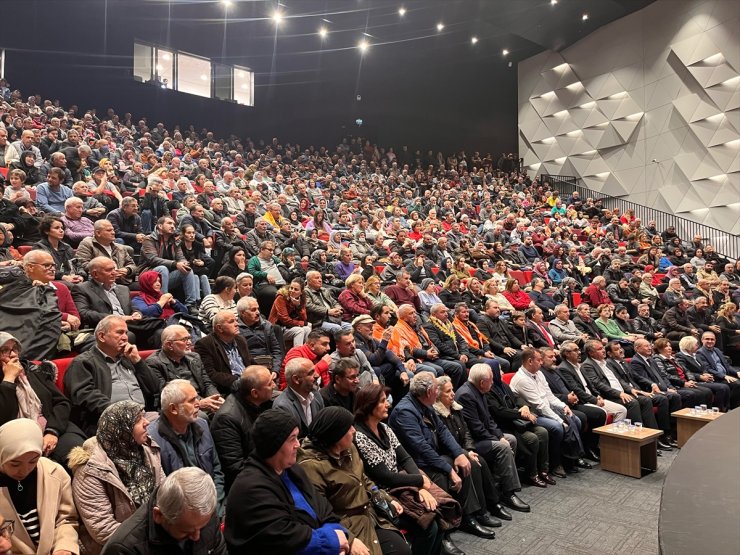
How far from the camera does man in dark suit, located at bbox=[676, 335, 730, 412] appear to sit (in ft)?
18.1

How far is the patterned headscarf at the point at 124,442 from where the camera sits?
196 cm

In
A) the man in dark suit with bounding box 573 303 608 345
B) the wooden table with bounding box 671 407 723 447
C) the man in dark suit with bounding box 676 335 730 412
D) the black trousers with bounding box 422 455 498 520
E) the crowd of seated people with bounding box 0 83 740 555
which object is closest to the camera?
the crowd of seated people with bounding box 0 83 740 555

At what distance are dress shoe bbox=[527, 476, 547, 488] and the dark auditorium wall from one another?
1290 centimetres

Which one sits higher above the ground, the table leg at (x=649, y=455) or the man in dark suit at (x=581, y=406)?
the man in dark suit at (x=581, y=406)

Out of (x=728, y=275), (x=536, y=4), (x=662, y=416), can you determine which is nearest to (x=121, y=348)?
(x=662, y=416)

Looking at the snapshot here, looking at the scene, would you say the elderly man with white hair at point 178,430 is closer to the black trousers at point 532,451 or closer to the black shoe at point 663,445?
the black trousers at point 532,451

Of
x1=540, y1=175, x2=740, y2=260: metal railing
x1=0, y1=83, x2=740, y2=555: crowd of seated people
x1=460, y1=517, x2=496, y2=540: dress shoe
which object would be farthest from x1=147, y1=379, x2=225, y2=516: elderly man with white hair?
x1=540, y1=175, x2=740, y2=260: metal railing

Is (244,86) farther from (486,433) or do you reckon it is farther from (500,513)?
(500,513)

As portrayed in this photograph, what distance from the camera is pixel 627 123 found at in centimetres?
1379

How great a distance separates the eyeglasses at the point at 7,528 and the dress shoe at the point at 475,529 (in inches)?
89.6

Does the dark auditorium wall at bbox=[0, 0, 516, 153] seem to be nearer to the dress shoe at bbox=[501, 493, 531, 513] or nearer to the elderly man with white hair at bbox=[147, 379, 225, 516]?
the elderly man with white hair at bbox=[147, 379, 225, 516]

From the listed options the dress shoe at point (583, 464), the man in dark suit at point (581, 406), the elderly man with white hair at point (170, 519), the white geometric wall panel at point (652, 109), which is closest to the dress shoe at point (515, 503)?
the dress shoe at point (583, 464)

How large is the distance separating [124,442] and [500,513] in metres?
2.27

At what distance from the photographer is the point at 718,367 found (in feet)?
19.2
